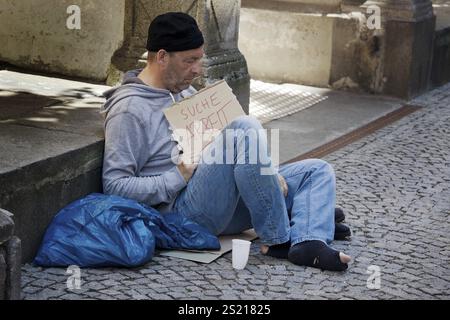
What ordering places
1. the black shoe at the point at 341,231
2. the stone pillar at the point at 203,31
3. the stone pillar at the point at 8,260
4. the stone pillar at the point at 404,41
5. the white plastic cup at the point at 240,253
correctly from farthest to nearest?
1. the stone pillar at the point at 404,41
2. the stone pillar at the point at 203,31
3. the black shoe at the point at 341,231
4. the white plastic cup at the point at 240,253
5. the stone pillar at the point at 8,260

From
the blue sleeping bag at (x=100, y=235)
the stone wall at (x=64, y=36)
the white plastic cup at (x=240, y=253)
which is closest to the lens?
the blue sleeping bag at (x=100, y=235)

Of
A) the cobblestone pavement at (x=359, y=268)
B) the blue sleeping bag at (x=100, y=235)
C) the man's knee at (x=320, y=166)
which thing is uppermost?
the man's knee at (x=320, y=166)

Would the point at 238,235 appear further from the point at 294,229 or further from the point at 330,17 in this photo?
the point at 330,17

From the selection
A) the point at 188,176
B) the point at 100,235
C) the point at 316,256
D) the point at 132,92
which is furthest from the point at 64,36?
the point at 316,256

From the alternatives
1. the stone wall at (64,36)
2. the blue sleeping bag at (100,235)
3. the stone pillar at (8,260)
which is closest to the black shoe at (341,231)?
the blue sleeping bag at (100,235)

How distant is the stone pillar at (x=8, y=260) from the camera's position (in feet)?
12.6

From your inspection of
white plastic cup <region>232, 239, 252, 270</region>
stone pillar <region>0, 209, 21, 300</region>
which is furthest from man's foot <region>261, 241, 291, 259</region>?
stone pillar <region>0, 209, 21, 300</region>

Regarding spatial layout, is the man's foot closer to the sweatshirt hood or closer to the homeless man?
the homeless man

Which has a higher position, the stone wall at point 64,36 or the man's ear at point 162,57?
the man's ear at point 162,57

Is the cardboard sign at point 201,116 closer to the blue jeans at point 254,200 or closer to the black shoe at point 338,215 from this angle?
the blue jeans at point 254,200

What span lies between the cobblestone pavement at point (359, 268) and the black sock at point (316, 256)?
0.11 feet

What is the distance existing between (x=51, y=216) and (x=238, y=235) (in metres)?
1.01

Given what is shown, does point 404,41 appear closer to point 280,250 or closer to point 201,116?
point 201,116

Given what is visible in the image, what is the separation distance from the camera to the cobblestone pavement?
14.5 ft
